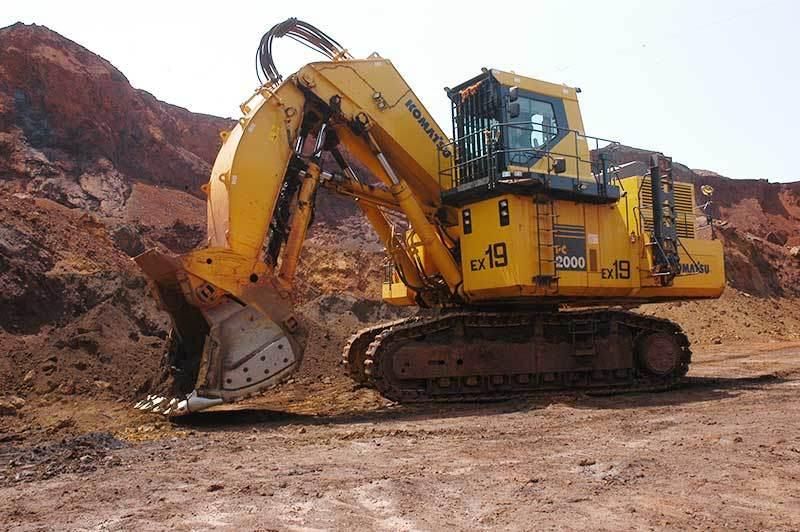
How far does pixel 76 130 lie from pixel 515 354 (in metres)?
25.3

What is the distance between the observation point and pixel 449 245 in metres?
11.5

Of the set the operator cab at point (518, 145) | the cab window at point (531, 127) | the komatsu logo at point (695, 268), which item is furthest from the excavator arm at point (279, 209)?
the komatsu logo at point (695, 268)

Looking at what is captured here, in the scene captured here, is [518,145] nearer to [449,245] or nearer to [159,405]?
[449,245]

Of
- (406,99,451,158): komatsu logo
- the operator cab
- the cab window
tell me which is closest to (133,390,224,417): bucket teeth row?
the operator cab

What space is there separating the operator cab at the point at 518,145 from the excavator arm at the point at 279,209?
50 cm

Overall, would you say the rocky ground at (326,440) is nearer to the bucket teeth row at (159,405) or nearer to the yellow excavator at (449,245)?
the bucket teeth row at (159,405)

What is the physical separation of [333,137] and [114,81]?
2581 cm

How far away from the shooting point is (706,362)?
688 inches

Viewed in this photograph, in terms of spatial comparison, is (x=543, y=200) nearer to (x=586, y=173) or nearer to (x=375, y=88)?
(x=586, y=173)

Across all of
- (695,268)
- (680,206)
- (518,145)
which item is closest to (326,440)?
(518,145)

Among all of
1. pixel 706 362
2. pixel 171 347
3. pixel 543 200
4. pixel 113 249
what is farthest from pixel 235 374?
pixel 113 249

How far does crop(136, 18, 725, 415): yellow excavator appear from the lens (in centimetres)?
880

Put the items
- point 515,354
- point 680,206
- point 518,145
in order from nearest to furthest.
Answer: point 518,145 < point 515,354 < point 680,206

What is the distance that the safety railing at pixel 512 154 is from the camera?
1037cm
